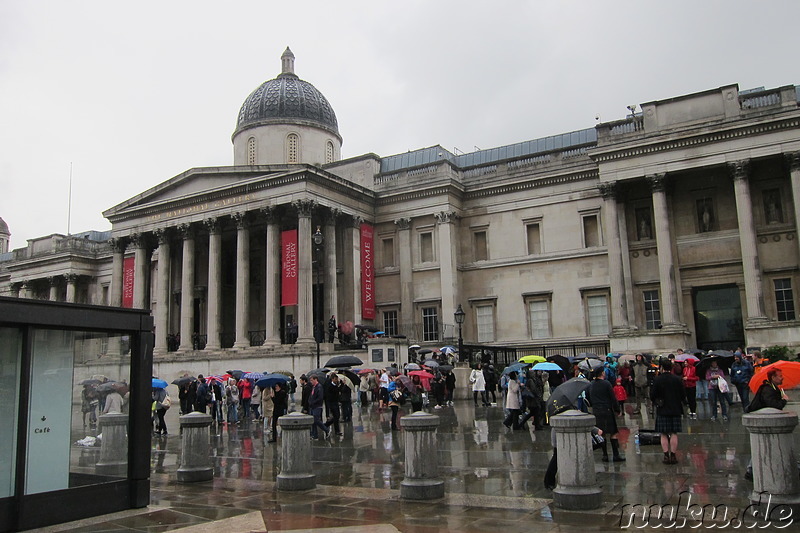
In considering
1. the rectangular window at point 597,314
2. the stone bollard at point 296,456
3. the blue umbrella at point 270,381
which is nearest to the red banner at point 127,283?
the blue umbrella at point 270,381

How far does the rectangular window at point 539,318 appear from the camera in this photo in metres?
38.9

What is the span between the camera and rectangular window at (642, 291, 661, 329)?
3534 centimetres

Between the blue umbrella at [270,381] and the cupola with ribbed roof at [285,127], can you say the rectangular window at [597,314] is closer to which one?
the cupola with ribbed roof at [285,127]

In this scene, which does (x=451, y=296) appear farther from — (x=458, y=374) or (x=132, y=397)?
(x=132, y=397)

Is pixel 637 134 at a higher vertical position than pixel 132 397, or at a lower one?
higher

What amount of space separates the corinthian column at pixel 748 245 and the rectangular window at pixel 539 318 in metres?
10.2

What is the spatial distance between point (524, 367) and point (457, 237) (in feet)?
68.9

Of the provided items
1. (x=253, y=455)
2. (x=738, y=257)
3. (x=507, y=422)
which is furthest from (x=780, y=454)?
(x=738, y=257)

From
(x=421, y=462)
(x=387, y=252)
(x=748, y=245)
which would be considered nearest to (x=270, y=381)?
(x=421, y=462)

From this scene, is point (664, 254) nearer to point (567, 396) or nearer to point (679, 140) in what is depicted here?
point (679, 140)

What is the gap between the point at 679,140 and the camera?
110 ft

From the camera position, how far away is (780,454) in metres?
8.39

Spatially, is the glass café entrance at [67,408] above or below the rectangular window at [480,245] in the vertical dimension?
below

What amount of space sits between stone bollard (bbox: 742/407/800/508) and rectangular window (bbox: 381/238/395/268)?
3421cm
